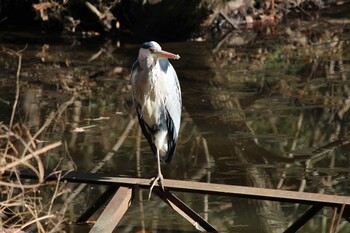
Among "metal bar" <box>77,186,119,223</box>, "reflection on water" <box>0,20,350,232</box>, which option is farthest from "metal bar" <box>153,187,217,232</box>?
"metal bar" <box>77,186,119,223</box>

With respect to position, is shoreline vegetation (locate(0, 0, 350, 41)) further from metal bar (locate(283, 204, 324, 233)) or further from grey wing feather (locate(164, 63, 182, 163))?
metal bar (locate(283, 204, 324, 233))

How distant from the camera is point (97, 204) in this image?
18.5ft

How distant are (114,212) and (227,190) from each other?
2.52 feet

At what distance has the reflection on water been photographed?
244 inches

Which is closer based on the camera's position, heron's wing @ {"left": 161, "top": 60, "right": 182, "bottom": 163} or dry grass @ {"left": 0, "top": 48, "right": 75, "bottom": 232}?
dry grass @ {"left": 0, "top": 48, "right": 75, "bottom": 232}

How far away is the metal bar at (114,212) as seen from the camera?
4961mm

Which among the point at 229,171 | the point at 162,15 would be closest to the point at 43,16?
the point at 162,15

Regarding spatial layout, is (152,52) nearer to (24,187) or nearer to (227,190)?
(227,190)

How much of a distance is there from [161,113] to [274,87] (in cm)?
450

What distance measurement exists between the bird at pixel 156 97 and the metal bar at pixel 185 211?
262 millimetres

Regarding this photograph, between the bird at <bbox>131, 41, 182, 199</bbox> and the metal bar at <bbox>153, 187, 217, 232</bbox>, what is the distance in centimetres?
26

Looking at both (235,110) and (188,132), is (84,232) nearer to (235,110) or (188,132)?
(188,132)

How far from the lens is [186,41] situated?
45.8 feet

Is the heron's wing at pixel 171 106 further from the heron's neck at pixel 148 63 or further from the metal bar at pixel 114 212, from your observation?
the metal bar at pixel 114 212
